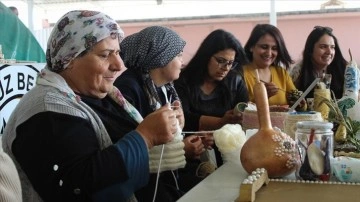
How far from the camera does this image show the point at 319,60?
2.77m

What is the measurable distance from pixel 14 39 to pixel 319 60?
7.65 ft

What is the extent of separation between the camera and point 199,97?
2240 mm

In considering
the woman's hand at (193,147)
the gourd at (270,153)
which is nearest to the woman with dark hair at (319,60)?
the woman's hand at (193,147)

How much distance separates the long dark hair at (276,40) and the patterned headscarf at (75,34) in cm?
160

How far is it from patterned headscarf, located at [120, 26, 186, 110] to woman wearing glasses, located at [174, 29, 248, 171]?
511 mm

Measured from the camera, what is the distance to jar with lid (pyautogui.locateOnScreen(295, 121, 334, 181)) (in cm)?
99

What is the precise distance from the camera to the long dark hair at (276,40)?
262cm

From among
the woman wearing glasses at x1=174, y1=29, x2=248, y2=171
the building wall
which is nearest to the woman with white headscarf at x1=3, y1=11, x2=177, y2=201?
the woman wearing glasses at x1=174, y1=29, x2=248, y2=171

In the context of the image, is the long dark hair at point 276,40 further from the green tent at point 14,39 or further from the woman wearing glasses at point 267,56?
the green tent at point 14,39

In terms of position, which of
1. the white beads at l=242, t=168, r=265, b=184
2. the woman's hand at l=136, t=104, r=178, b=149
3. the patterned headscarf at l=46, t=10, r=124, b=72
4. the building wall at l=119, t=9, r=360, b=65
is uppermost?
the patterned headscarf at l=46, t=10, r=124, b=72

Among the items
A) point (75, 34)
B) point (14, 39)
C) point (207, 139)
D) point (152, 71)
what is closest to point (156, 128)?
point (75, 34)

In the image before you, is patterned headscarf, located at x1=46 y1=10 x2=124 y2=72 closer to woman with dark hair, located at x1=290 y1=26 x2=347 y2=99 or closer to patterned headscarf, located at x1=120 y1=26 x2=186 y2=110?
patterned headscarf, located at x1=120 y1=26 x2=186 y2=110

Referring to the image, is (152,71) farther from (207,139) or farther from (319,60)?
(319,60)

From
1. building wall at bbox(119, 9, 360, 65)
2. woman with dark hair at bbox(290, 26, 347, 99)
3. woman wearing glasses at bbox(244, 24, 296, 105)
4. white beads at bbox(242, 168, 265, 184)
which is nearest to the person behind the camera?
white beads at bbox(242, 168, 265, 184)
